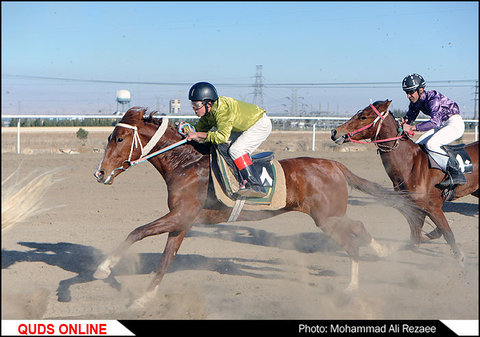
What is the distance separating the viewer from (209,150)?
5.35 meters

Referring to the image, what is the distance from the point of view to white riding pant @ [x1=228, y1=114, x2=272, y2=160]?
5.05m

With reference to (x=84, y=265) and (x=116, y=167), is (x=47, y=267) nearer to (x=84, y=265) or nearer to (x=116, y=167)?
(x=84, y=265)

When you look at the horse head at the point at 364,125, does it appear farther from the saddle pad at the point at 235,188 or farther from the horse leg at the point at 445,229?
the saddle pad at the point at 235,188

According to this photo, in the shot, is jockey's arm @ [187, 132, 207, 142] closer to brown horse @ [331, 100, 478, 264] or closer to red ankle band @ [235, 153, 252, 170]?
red ankle band @ [235, 153, 252, 170]

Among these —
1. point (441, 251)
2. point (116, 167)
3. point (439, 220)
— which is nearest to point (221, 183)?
point (116, 167)

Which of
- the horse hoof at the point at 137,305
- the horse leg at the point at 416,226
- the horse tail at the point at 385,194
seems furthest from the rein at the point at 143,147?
the horse leg at the point at 416,226

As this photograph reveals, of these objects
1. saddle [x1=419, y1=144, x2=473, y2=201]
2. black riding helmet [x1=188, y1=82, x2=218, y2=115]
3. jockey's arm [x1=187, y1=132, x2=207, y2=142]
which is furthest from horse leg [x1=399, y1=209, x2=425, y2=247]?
black riding helmet [x1=188, y1=82, x2=218, y2=115]

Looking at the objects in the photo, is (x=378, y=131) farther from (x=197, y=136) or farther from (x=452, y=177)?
(x=197, y=136)

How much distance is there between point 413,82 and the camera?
6.45 meters

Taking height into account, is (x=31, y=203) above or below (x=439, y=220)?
above

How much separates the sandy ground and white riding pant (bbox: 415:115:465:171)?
42.2 inches

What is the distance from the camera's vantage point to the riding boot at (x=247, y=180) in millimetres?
4980

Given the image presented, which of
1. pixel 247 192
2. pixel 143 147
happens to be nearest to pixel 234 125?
pixel 247 192

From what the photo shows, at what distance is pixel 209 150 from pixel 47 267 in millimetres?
2352
